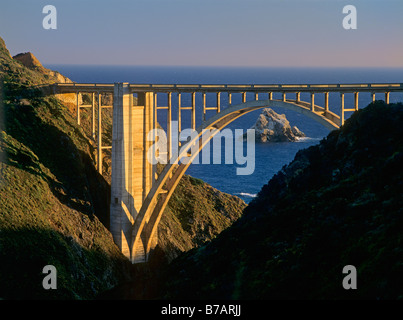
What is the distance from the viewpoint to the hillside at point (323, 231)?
3953 cm

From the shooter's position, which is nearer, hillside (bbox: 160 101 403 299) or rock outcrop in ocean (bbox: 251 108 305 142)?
hillside (bbox: 160 101 403 299)

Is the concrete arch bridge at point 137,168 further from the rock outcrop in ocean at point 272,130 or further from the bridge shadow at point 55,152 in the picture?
the rock outcrop in ocean at point 272,130

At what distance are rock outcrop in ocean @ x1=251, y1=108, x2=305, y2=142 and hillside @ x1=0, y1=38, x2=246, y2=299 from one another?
81784 mm

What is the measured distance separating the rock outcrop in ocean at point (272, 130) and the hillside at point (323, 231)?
112842 millimetres

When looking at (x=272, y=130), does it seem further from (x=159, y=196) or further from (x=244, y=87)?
(x=244, y=87)

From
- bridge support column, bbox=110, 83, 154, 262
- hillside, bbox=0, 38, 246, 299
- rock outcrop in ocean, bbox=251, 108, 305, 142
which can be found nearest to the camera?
hillside, bbox=0, 38, 246, 299

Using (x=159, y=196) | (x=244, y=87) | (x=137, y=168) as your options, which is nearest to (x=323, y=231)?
(x=244, y=87)

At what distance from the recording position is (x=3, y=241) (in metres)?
56.5

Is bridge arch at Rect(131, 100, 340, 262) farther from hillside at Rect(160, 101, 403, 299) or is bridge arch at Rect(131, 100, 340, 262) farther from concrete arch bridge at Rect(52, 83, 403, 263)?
hillside at Rect(160, 101, 403, 299)

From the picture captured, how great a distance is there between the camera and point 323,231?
44.2 meters

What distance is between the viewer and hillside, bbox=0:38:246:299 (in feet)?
188

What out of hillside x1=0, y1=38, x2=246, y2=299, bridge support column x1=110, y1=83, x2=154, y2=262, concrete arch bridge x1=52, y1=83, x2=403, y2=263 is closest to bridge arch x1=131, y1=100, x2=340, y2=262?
concrete arch bridge x1=52, y1=83, x2=403, y2=263

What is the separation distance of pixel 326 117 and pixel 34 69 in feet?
153
